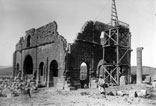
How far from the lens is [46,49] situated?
890 inches

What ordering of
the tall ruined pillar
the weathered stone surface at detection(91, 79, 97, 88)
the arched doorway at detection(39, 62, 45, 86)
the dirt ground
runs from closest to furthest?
the dirt ground → the tall ruined pillar → the weathered stone surface at detection(91, 79, 97, 88) → the arched doorway at detection(39, 62, 45, 86)

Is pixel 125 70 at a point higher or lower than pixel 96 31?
lower

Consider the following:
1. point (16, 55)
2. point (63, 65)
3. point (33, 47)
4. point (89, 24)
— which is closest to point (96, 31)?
point (89, 24)

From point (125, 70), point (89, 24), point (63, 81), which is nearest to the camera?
point (63, 81)

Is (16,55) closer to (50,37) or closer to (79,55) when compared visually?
(50,37)

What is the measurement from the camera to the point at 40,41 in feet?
78.0

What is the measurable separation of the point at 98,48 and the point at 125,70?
4930 mm

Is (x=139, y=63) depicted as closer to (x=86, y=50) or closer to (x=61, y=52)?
(x=86, y=50)

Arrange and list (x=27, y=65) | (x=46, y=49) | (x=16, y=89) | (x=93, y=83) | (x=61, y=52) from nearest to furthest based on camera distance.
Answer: (x=16, y=89) → (x=61, y=52) → (x=93, y=83) → (x=46, y=49) → (x=27, y=65)

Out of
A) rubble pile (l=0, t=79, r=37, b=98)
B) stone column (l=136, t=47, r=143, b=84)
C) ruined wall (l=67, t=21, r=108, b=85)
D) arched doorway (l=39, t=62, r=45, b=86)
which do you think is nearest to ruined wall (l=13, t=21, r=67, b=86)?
arched doorway (l=39, t=62, r=45, b=86)

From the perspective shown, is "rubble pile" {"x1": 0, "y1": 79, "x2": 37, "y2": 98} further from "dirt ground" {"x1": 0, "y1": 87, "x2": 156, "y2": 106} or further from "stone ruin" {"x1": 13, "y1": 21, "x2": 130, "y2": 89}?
"stone ruin" {"x1": 13, "y1": 21, "x2": 130, "y2": 89}

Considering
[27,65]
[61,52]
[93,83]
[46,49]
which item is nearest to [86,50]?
[61,52]

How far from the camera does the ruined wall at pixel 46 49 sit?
20.1 m

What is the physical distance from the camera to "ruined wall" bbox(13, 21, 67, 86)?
2012 cm
